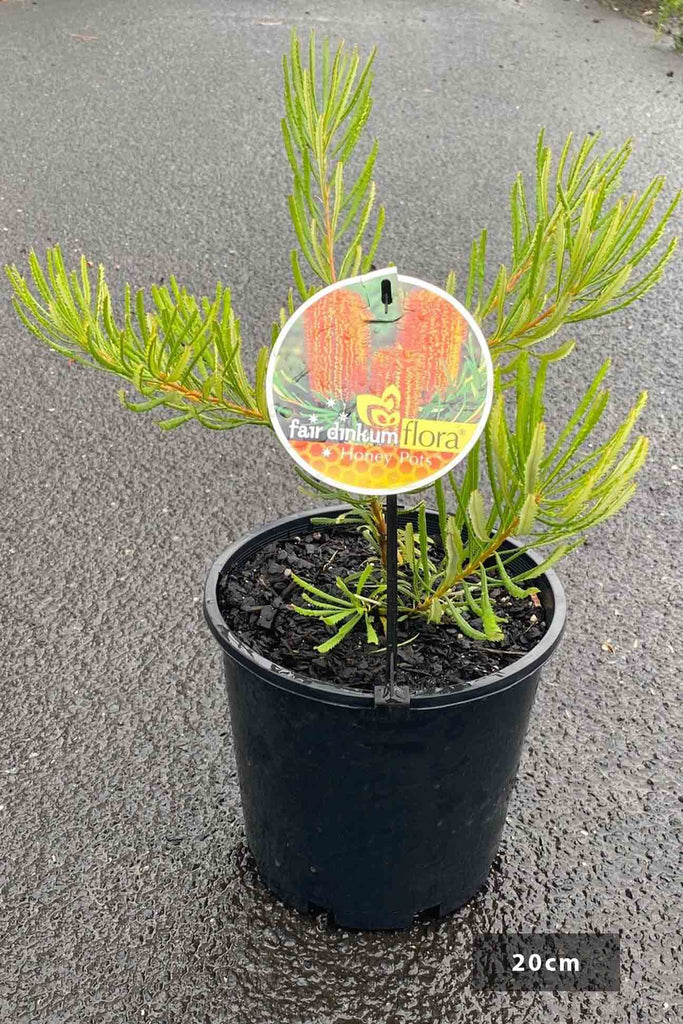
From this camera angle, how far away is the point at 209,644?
198 cm

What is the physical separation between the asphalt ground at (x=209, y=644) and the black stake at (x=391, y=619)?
0.50 meters

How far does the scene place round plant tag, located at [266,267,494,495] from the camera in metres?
1.05

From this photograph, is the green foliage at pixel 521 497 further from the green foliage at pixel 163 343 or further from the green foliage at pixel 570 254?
the green foliage at pixel 163 343

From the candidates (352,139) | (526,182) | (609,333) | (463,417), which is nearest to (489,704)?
(463,417)

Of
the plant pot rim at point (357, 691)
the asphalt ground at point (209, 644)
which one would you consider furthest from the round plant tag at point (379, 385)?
the asphalt ground at point (209, 644)

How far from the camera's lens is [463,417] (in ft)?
3.47

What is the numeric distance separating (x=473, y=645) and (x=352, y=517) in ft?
0.85

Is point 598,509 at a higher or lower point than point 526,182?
higher

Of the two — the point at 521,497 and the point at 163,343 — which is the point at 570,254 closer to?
the point at 521,497

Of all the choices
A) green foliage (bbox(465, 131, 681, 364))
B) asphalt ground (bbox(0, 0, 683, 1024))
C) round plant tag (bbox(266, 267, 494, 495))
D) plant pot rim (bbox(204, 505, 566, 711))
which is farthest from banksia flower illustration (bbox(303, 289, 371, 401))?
asphalt ground (bbox(0, 0, 683, 1024))

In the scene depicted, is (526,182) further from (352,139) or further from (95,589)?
(352,139)

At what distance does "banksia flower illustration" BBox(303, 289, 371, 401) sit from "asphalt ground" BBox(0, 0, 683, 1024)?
0.86 meters

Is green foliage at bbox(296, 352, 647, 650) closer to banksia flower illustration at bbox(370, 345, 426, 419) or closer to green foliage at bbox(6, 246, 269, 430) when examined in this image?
banksia flower illustration at bbox(370, 345, 426, 419)

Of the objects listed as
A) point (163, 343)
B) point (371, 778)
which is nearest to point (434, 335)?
point (163, 343)
